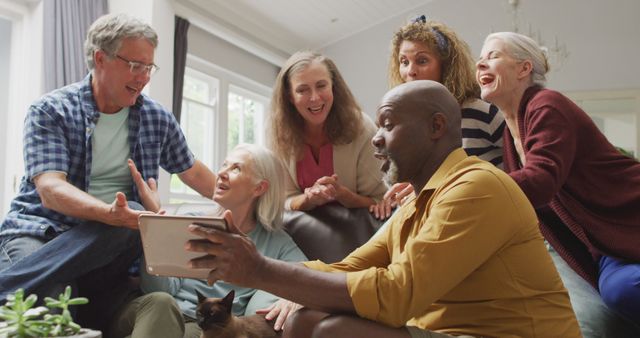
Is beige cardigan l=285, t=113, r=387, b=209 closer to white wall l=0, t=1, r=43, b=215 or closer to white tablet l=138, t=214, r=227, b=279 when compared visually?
white tablet l=138, t=214, r=227, b=279

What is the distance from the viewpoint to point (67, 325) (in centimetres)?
121

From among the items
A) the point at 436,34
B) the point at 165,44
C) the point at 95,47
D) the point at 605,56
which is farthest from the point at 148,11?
the point at 605,56

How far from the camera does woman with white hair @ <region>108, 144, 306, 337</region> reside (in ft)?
6.18

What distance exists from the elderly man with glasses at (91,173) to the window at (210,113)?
12.1 ft

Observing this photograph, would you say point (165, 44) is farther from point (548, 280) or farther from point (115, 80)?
point (548, 280)

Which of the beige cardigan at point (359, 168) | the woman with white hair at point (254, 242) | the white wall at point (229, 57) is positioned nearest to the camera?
the woman with white hair at point (254, 242)

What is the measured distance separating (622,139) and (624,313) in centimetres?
599

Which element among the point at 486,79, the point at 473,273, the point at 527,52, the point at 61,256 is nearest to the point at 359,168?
the point at 486,79

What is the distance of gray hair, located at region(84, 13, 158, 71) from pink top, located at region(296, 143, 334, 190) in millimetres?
817

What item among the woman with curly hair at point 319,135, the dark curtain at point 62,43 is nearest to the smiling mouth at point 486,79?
the woman with curly hair at point 319,135

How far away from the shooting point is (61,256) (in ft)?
6.20

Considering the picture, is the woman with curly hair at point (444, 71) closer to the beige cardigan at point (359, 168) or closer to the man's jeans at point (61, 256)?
the beige cardigan at point (359, 168)

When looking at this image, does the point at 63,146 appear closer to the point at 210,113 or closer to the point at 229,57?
the point at 210,113

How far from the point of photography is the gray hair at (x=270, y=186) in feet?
7.73
